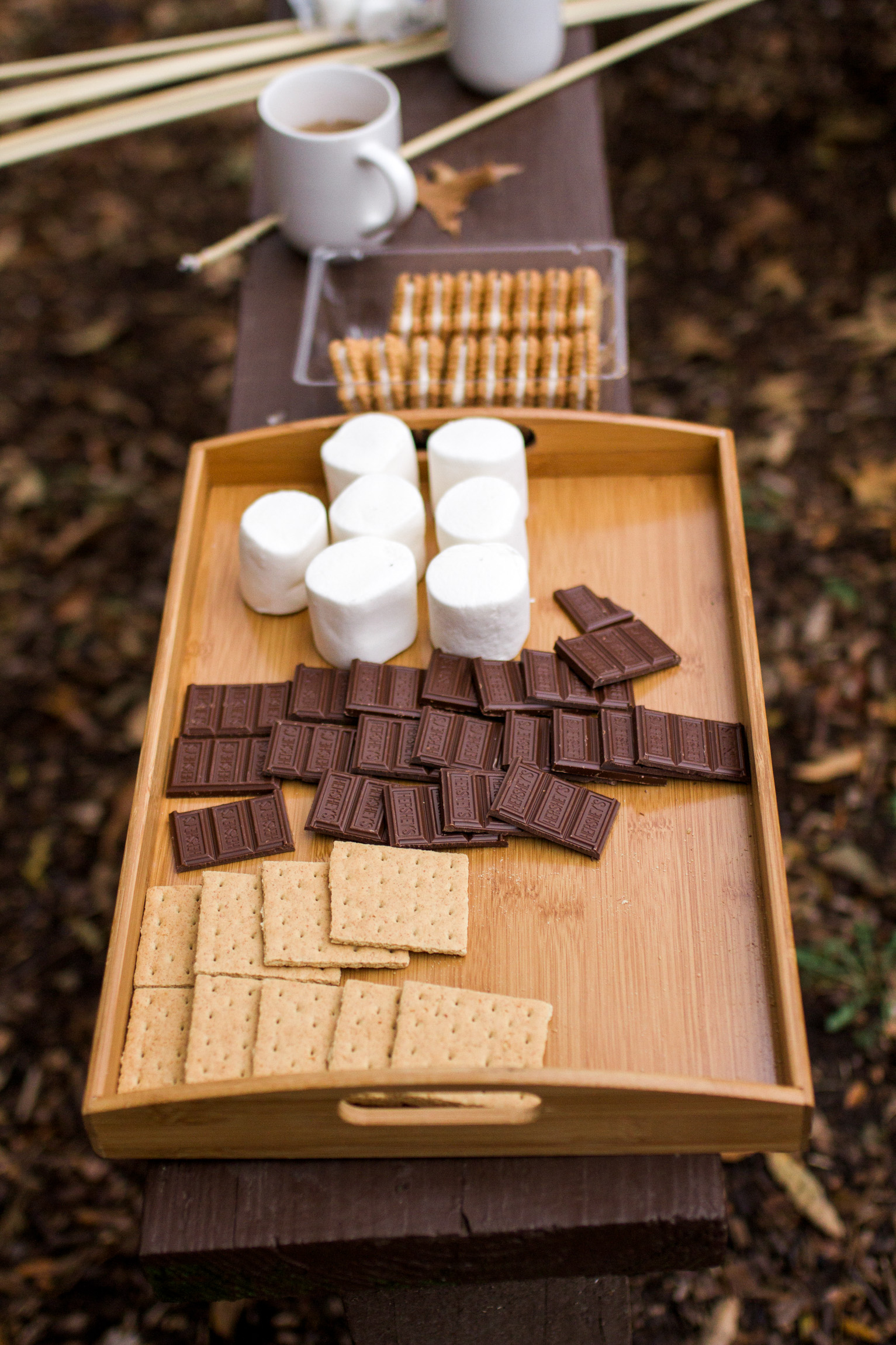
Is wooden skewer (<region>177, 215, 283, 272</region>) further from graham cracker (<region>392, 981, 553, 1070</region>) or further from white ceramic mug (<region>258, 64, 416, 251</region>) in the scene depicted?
graham cracker (<region>392, 981, 553, 1070</region>)

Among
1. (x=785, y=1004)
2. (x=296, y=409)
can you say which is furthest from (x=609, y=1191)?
(x=296, y=409)

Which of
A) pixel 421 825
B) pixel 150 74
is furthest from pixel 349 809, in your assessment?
pixel 150 74

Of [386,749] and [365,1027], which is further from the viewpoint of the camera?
[386,749]

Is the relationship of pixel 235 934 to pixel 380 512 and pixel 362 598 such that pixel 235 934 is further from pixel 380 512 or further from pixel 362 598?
pixel 380 512

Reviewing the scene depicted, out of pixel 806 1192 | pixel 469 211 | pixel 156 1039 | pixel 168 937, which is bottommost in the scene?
pixel 806 1192

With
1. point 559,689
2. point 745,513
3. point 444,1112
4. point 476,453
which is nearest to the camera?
point 444,1112

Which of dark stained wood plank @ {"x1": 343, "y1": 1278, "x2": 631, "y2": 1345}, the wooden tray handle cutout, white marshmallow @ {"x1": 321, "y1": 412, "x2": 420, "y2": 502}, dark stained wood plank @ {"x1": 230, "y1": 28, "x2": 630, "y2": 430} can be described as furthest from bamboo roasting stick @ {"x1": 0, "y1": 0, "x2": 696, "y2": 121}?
dark stained wood plank @ {"x1": 343, "y1": 1278, "x2": 631, "y2": 1345}

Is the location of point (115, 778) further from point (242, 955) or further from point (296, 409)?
point (242, 955)
